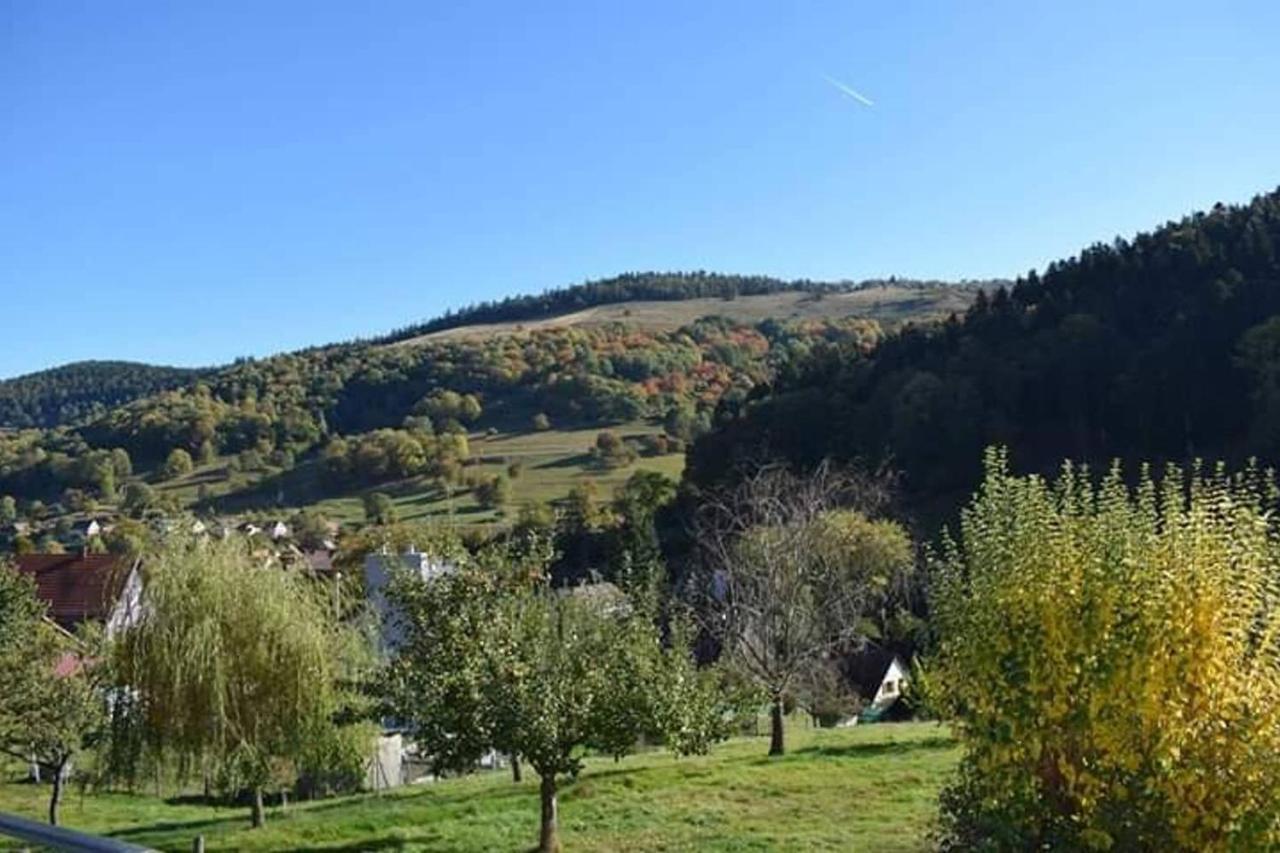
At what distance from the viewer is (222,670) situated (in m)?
14.9

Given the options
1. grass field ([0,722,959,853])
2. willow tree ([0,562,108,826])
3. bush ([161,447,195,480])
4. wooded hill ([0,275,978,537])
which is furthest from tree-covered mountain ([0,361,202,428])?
grass field ([0,722,959,853])

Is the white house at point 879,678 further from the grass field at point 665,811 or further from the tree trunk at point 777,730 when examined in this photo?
the tree trunk at point 777,730

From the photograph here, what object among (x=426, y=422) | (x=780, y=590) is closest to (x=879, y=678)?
(x=780, y=590)

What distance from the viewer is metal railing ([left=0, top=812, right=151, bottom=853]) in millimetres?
3188

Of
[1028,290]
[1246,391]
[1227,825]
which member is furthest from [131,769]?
[1028,290]

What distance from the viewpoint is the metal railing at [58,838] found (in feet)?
10.5

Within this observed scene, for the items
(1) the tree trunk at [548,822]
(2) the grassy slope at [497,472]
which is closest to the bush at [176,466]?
(2) the grassy slope at [497,472]

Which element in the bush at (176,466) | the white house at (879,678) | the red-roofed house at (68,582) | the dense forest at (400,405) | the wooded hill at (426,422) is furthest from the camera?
the bush at (176,466)

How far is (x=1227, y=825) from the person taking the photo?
24.2 ft

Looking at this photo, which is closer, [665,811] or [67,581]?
[665,811]

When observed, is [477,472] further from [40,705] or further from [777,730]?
[777,730]

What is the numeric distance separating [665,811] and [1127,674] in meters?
8.81

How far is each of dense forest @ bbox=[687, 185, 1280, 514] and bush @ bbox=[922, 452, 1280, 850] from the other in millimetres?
49889

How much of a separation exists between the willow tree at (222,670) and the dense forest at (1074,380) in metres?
44.8
